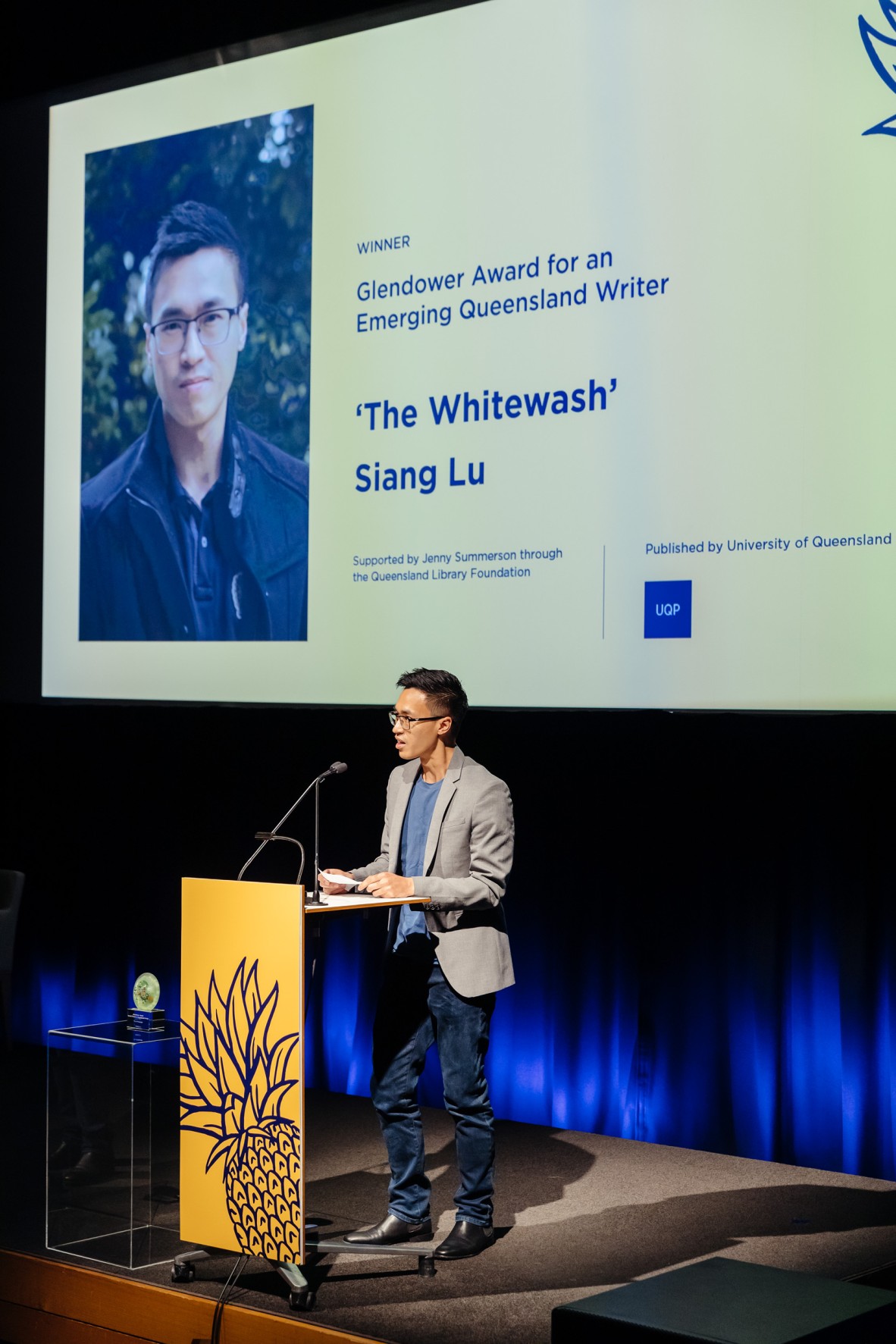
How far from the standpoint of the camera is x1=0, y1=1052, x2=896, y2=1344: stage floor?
3.45m

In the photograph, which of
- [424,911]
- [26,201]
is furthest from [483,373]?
[26,201]

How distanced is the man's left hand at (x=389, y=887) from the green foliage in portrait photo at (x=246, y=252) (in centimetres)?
226

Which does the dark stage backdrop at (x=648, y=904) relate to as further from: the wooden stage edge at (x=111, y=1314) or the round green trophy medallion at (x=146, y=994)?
the wooden stage edge at (x=111, y=1314)

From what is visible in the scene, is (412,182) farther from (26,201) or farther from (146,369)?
(26,201)

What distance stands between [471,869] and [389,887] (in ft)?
0.94

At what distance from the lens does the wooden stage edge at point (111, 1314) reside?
3.39 m

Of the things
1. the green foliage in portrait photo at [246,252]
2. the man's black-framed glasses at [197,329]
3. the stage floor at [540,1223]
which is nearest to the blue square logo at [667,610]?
the green foliage in portrait photo at [246,252]

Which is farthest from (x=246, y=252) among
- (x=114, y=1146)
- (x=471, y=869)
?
(x=114, y=1146)

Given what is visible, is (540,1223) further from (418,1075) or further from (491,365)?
(491,365)

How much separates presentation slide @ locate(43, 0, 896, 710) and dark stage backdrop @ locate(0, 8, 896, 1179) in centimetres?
22

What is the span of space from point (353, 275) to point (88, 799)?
2.42 metres

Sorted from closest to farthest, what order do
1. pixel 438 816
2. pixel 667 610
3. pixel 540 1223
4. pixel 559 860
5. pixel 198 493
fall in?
pixel 438 816, pixel 540 1223, pixel 667 610, pixel 559 860, pixel 198 493

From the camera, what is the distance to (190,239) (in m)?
5.73

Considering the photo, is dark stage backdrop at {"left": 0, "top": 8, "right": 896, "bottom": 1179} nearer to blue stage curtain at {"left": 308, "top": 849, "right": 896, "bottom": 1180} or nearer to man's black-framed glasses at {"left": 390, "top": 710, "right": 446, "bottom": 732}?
blue stage curtain at {"left": 308, "top": 849, "right": 896, "bottom": 1180}
